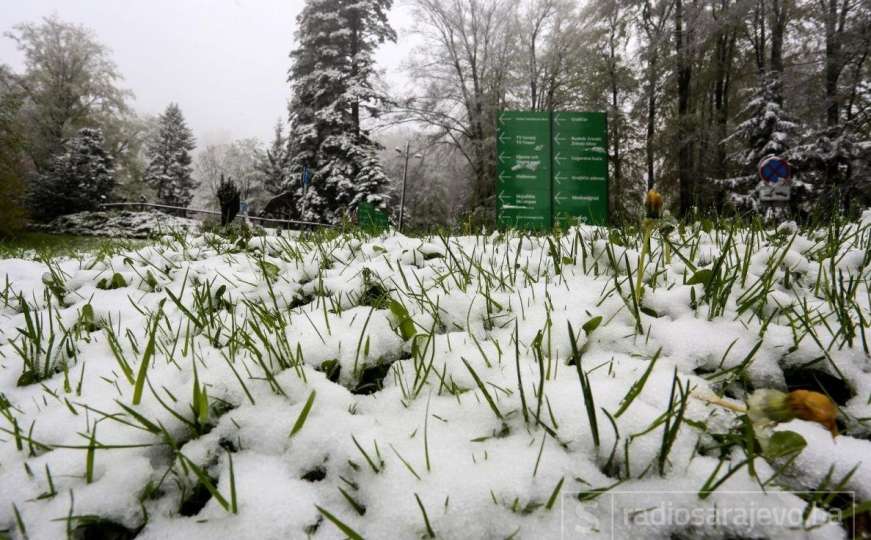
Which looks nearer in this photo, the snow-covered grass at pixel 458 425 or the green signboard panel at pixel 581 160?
the snow-covered grass at pixel 458 425

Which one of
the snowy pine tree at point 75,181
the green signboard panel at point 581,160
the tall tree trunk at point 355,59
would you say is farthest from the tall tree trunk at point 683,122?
the snowy pine tree at point 75,181

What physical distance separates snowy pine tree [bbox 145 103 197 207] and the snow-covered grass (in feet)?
131

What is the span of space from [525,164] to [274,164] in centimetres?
2952

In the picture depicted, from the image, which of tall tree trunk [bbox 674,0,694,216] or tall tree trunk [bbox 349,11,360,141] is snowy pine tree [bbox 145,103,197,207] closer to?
tall tree trunk [bbox 349,11,360,141]

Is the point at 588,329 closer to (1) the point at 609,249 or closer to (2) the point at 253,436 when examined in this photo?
(1) the point at 609,249

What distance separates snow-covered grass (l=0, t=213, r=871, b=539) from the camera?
60 cm

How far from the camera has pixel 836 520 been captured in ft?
1.74

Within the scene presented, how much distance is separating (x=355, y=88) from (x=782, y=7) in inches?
682

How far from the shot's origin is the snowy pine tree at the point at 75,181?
2234 cm

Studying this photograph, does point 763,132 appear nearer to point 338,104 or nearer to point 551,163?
point 551,163

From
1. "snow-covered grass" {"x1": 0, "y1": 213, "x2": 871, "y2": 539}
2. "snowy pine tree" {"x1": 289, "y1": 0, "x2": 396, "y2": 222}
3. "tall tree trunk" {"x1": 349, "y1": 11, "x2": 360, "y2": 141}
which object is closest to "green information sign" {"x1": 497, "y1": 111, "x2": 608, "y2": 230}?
"snow-covered grass" {"x1": 0, "y1": 213, "x2": 871, "y2": 539}

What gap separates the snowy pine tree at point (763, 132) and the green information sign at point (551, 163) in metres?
3.41

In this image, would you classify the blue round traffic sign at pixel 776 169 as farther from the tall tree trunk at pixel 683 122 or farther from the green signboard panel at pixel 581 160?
the tall tree trunk at pixel 683 122

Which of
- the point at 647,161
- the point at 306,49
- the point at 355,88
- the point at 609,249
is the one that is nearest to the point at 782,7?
the point at 647,161
